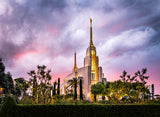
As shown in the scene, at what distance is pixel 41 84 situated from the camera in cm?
1448

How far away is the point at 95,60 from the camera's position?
5025 centimetres

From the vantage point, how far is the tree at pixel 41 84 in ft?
47.3

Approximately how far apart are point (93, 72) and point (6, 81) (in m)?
28.9
